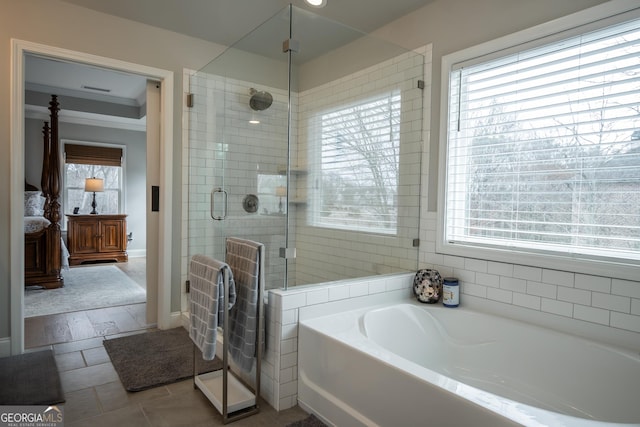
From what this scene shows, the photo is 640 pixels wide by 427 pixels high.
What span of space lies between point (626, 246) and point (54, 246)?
18.5 feet

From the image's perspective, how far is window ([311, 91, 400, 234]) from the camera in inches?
113

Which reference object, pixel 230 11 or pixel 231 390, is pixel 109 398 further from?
pixel 230 11

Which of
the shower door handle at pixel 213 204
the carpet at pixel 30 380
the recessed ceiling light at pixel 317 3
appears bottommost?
the carpet at pixel 30 380

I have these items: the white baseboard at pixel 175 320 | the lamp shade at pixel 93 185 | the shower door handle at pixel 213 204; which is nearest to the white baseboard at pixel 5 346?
the white baseboard at pixel 175 320

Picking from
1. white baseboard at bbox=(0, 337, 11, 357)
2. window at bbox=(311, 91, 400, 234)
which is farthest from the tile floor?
window at bbox=(311, 91, 400, 234)

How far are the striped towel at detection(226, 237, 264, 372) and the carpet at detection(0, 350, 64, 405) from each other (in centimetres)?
103

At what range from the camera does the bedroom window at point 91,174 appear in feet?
23.0

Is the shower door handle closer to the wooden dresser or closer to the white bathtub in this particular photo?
the white bathtub

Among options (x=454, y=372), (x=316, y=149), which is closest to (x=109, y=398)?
(x=454, y=372)

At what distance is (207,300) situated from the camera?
1992 millimetres

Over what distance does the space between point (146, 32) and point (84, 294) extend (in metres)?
3.10

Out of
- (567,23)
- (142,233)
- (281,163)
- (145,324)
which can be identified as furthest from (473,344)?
(142,233)

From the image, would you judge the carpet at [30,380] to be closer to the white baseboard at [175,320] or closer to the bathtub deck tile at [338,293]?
the white baseboard at [175,320]

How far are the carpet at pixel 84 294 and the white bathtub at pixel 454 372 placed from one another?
305cm
